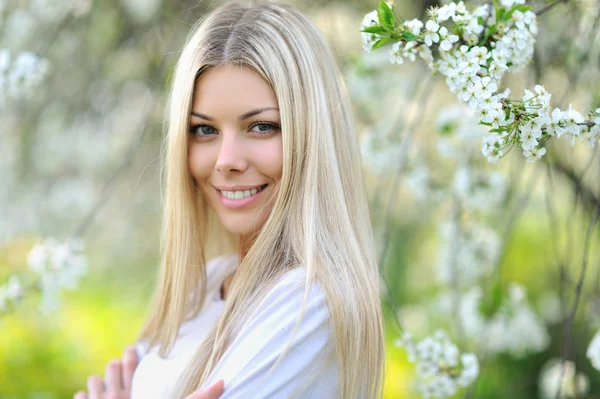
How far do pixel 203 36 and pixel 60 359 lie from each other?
2953 mm

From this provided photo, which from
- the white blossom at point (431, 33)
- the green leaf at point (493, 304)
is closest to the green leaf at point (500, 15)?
the white blossom at point (431, 33)

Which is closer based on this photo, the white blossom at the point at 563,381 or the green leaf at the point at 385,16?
the green leaf at the point at 385,16

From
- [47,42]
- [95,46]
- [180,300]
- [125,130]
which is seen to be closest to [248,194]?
[180,300]

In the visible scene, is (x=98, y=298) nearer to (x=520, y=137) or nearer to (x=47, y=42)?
(x=47, y=42)

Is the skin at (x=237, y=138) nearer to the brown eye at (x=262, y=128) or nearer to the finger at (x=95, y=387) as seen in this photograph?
the brown eye at (x=262, y=128)

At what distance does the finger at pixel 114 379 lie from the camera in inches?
60.4

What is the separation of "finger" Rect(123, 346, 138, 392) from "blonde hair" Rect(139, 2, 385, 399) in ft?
0.53

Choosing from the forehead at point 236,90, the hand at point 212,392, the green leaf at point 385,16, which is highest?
the green leaf at point 385,16

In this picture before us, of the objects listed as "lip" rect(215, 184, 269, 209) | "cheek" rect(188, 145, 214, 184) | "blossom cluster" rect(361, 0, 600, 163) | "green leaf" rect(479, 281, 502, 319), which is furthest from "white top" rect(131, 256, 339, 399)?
"green leaf" rect(479, 281, 502, 319)

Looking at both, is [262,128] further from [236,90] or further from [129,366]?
[129,366]

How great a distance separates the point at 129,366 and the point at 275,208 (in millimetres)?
583

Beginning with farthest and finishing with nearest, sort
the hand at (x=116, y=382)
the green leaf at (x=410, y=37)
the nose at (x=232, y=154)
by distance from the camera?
the hand at (x=116, y=382) < the nose at (x=232, y=154) < the green leaf at (x=410, y=37)

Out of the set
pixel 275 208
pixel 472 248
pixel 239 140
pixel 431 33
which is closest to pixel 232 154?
pixel 239 140

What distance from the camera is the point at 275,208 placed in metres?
1.29
